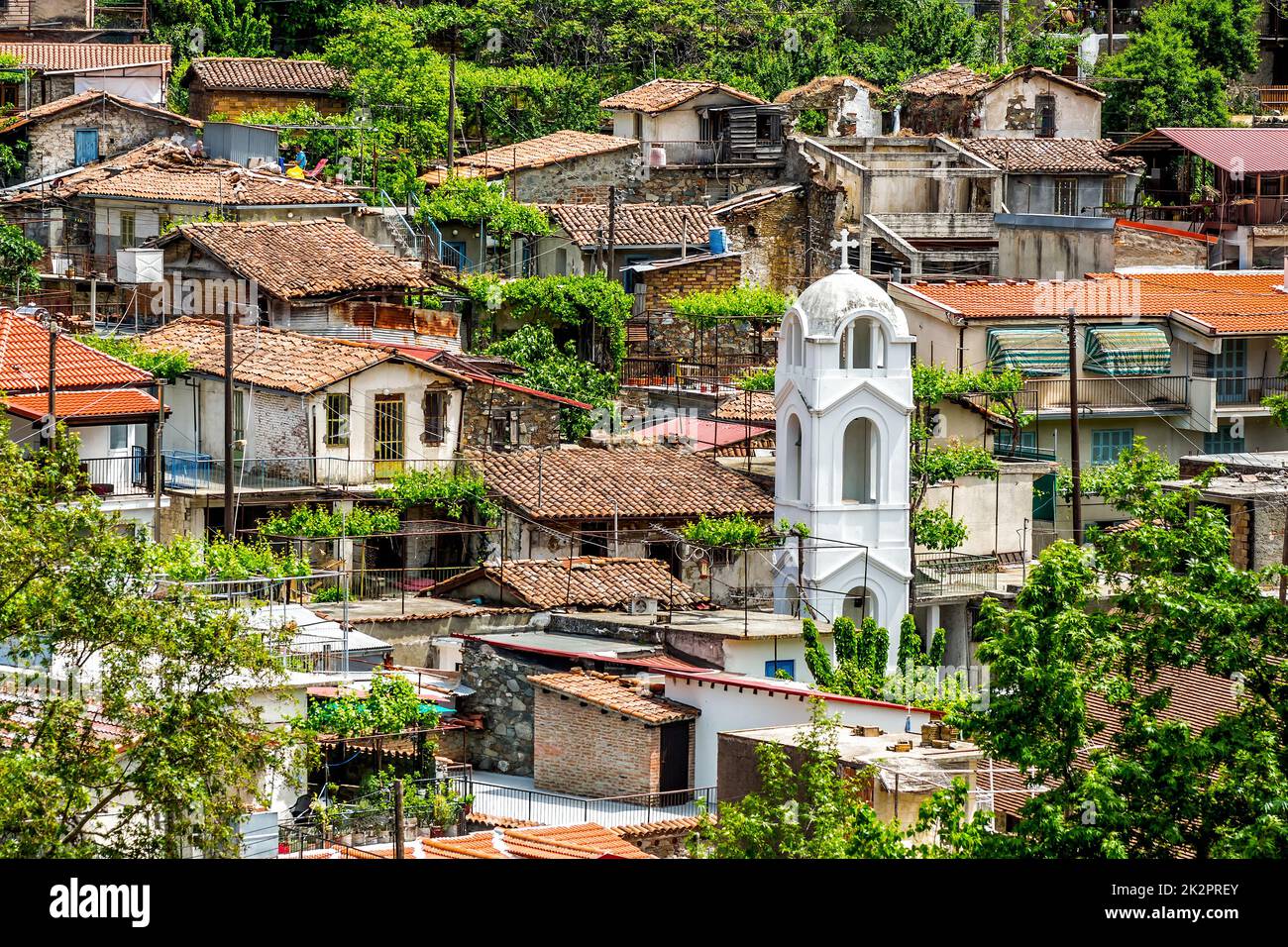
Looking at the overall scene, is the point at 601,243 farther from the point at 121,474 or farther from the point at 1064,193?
the point at 121,474

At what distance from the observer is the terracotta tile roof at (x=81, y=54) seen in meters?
60.3

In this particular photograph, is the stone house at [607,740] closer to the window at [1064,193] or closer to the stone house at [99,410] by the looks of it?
the stone house at [99,410]

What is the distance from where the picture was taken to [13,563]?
17547 mm

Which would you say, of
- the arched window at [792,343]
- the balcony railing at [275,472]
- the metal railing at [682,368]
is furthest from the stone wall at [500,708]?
the metal railing at [682,368]

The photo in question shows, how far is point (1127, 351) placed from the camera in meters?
49.3

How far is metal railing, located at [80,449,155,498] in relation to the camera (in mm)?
37344

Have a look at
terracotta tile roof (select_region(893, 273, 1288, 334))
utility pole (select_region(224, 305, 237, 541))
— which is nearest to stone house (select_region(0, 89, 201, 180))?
terracotta tile roof (select_region(893, 273, 1288, 334))

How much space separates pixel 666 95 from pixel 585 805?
34.7 meters

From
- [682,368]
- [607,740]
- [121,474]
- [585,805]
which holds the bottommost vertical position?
[585,805]

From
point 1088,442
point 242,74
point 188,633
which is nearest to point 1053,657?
point 188,633

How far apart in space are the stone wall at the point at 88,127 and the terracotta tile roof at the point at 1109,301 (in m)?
19.4

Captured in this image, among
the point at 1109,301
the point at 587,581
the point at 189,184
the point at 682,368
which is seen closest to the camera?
the point at 587,581

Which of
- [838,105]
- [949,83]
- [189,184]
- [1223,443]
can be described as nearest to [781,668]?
[1223,443]

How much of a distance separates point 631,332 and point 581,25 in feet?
51.6
